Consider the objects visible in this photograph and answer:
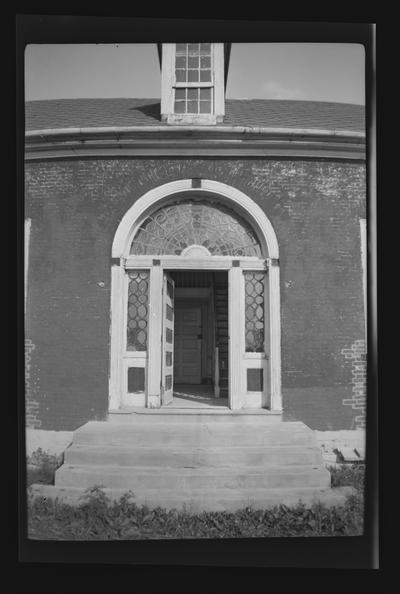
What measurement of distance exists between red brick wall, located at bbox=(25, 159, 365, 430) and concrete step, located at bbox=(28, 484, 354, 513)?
35.5 inches

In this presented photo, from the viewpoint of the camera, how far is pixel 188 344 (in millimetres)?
10688

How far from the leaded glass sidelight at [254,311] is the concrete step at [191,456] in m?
1.41

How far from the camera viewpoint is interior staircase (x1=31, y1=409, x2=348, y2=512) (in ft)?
16.0

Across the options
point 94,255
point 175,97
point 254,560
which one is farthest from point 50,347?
point 175,97

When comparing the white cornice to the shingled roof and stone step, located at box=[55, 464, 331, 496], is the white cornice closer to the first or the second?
the shingled roof

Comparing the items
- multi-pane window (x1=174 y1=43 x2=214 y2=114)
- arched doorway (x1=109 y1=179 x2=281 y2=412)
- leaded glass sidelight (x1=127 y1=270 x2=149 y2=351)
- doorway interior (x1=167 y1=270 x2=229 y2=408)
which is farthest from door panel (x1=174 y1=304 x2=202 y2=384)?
multi-pane window (x1=174 y1=43 x2=214 y2=114)

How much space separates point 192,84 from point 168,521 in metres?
5.82

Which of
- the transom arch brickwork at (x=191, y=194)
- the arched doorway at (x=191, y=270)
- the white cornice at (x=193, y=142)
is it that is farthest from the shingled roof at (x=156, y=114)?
the arched doorway at (x=191, y=270)

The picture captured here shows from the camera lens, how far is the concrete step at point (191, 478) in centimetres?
491

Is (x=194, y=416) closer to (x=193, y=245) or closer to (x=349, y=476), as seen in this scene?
(x=349, y=476)

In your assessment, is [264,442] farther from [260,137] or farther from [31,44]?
[31,44]

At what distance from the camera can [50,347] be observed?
18.1 feet

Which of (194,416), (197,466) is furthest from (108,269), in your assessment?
(197,466)
